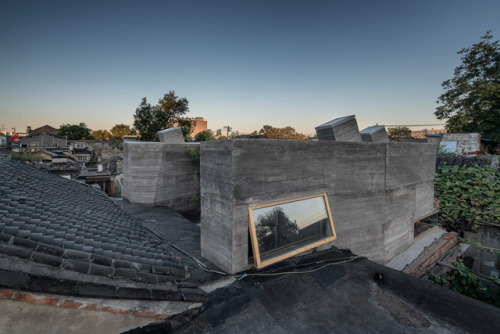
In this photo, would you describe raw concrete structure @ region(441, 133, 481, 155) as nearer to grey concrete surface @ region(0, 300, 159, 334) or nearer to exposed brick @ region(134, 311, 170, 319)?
exposed brick @ region(134, 311, 170, 319)

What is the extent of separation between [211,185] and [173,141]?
5283 millimetres

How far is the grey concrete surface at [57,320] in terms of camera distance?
68.4 inches

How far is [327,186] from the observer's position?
4.48m

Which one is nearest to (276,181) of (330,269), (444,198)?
(330,269)

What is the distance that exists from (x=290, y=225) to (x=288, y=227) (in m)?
0.06

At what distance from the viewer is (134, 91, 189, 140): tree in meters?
23.7

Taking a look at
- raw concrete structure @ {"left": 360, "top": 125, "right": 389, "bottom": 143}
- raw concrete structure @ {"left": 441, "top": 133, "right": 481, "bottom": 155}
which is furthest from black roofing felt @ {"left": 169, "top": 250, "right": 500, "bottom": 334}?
raw concrete structure @ {"left": 441, "top": 133, "right": 481, "bottom": 155}

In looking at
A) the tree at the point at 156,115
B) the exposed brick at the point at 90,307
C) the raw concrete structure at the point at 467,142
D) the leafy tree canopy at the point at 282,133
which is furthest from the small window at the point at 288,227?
the leafy tree canopy at the point at 282,133

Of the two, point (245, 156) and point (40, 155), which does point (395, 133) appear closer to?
point (245, 156)

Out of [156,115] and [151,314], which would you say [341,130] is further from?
[156,115]

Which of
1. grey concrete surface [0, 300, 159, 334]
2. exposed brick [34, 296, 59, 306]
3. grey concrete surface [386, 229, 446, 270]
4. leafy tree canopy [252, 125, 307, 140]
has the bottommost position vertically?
grey concrete surface [386, 229, 446, 270]

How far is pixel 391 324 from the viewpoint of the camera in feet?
8.68

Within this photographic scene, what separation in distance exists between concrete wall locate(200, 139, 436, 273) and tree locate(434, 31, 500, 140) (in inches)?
631

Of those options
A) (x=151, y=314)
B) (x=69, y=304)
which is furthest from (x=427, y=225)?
(x=69, y=304)
